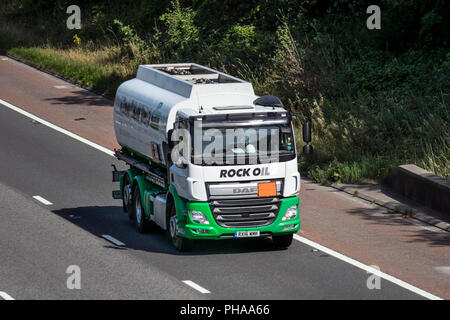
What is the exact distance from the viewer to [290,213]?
19000mm

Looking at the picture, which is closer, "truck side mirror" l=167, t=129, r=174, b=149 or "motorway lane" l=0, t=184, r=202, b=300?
"motorway lane" l=0, t=184, r=202, b=300

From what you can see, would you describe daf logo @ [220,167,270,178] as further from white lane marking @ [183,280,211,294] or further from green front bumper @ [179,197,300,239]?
white lane marking @ [183,280,211,294]

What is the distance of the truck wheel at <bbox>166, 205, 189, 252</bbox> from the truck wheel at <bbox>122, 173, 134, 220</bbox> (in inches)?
95.3

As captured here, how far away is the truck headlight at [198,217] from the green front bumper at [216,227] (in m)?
0.05

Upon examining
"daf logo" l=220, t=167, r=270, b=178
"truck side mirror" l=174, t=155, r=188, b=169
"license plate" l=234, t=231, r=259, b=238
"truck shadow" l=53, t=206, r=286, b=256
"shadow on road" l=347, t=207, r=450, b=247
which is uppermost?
"truck side mirror" l=174, t=155, r=188, b=169

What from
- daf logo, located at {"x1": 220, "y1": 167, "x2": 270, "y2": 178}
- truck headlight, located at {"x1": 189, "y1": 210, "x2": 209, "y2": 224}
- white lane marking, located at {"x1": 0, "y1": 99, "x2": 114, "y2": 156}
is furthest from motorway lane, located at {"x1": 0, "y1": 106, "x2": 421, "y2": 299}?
white lane marking, located at {"x1": 0, "y1": 99, "x2": 114, "y2": 156}

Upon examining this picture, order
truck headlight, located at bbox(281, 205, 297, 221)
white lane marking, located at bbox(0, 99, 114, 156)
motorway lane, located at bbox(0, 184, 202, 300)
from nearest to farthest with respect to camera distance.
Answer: motorway lane, located at bbox(0, 184, 202, 300), truck headlight, located at bbox(281, 205, 297, 221), white lane marking, located at bbox(0, 99, 114, 156)

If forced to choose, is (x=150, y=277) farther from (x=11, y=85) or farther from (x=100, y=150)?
(x=11, y=85)

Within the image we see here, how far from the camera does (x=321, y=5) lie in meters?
36.4

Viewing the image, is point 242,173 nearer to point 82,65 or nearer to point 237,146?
point 237,146

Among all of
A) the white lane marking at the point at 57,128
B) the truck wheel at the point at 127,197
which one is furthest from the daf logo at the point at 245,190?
the white lane marking at the point at 57,128

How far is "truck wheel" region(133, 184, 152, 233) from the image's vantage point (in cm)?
2107

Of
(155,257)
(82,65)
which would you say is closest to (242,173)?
(155,257)
